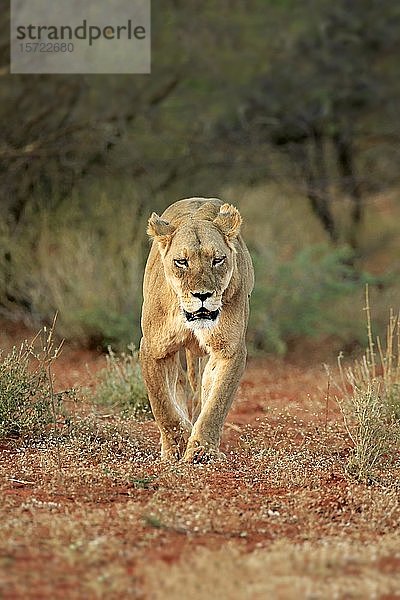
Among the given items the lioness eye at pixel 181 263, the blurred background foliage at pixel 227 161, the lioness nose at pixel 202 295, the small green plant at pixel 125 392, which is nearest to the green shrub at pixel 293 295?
the blurred background foliage at pixel 227 161

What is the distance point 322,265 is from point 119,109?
3.36 m

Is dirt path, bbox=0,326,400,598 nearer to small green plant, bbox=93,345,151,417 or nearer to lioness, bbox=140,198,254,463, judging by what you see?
lioness, bbox=140,198,254,463

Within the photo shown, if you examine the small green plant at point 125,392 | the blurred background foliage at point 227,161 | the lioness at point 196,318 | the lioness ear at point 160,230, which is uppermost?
the blurred background foliage at point 227,161

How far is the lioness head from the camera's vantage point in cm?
592

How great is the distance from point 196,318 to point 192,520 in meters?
1.52

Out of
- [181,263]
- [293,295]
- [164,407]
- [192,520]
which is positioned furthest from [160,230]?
[293,295]

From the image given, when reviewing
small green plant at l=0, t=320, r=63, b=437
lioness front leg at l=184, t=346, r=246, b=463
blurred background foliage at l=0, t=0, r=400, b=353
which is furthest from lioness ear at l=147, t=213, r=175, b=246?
blurred background foliage at l=0, t=0, r=400, b=353

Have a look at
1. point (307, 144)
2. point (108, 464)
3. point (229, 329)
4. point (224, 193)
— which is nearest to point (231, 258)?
point (229, 329)

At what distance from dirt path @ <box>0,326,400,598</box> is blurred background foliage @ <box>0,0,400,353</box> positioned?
5.73 metres

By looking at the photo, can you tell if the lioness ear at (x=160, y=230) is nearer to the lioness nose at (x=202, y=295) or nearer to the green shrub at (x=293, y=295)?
the lioness nose at (x=202, y=295)

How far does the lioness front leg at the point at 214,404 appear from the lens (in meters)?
6.01

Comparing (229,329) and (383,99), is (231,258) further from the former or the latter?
(383,99)

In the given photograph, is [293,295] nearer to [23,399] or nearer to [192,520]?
[23,399]

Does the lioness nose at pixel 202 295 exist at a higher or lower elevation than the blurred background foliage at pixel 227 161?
lower
